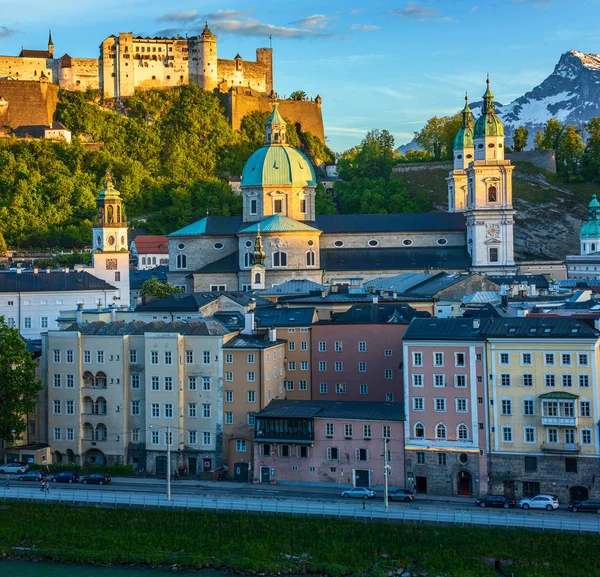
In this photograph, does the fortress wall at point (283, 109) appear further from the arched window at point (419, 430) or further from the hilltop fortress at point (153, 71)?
the arched window at point (419, 430)

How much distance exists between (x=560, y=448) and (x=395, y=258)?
A: 5655cm

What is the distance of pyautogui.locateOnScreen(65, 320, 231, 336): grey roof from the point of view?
5781 centimetres

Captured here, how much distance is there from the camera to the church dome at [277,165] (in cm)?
10912

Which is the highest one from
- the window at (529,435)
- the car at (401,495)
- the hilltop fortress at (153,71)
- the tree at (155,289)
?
the hilltop fortress at (153,71)

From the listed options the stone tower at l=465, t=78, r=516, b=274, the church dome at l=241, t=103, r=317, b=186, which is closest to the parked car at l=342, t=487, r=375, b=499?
the stone tower at l=465, t=78, r=516, b=274

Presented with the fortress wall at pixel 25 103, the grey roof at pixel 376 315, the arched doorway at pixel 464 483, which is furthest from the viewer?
the fortress wall at pixel 25 103

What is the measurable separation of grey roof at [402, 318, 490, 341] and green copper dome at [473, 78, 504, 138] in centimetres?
5733

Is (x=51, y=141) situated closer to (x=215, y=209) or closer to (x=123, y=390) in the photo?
(x=215, y=209)

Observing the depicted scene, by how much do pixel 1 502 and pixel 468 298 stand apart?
3238 centimetres

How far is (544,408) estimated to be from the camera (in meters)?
50.3

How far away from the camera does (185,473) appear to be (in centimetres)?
5666

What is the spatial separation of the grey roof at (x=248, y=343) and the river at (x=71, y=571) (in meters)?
14.1

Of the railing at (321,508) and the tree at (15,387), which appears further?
the tree at (15,387)

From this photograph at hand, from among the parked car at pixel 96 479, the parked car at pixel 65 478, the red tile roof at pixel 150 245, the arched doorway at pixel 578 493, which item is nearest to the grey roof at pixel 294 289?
the parked car at pixel 96 479
